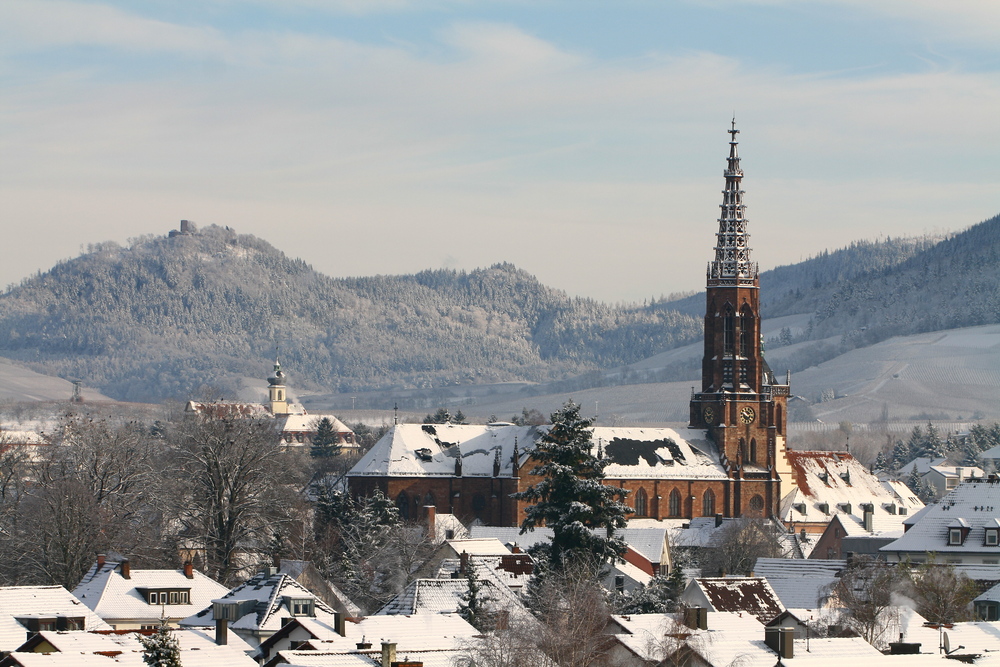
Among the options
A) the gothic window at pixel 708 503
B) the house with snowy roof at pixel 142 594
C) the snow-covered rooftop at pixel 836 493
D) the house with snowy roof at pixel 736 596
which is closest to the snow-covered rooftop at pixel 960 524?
the house with snowy roof at pixel 736 596

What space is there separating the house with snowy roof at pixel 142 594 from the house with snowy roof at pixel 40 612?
6.99m

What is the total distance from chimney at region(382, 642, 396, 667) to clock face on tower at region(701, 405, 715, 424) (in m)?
93.1

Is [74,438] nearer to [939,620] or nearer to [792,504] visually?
[792,504]

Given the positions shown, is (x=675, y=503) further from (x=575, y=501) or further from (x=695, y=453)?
(x=575, y=501)

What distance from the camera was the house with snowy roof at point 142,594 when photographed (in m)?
74.2

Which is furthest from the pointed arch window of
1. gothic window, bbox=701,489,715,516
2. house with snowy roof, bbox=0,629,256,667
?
house with snowy roof, bbox=0,629,256,667

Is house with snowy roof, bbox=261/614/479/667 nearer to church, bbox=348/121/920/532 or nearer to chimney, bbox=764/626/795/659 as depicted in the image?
chimney, bbox=764/626/795/659

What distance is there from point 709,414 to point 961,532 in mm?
52622

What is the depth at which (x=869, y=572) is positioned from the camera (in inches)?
3098

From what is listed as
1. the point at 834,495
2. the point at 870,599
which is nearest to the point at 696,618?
the point at 870,599

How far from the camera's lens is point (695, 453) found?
144 meters

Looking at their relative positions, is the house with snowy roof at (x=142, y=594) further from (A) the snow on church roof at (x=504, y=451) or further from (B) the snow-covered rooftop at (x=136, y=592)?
(A) the snow on church roof at (x=504, y=451)

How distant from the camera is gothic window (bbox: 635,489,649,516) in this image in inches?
5541

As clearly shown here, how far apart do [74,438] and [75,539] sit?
102 feet
